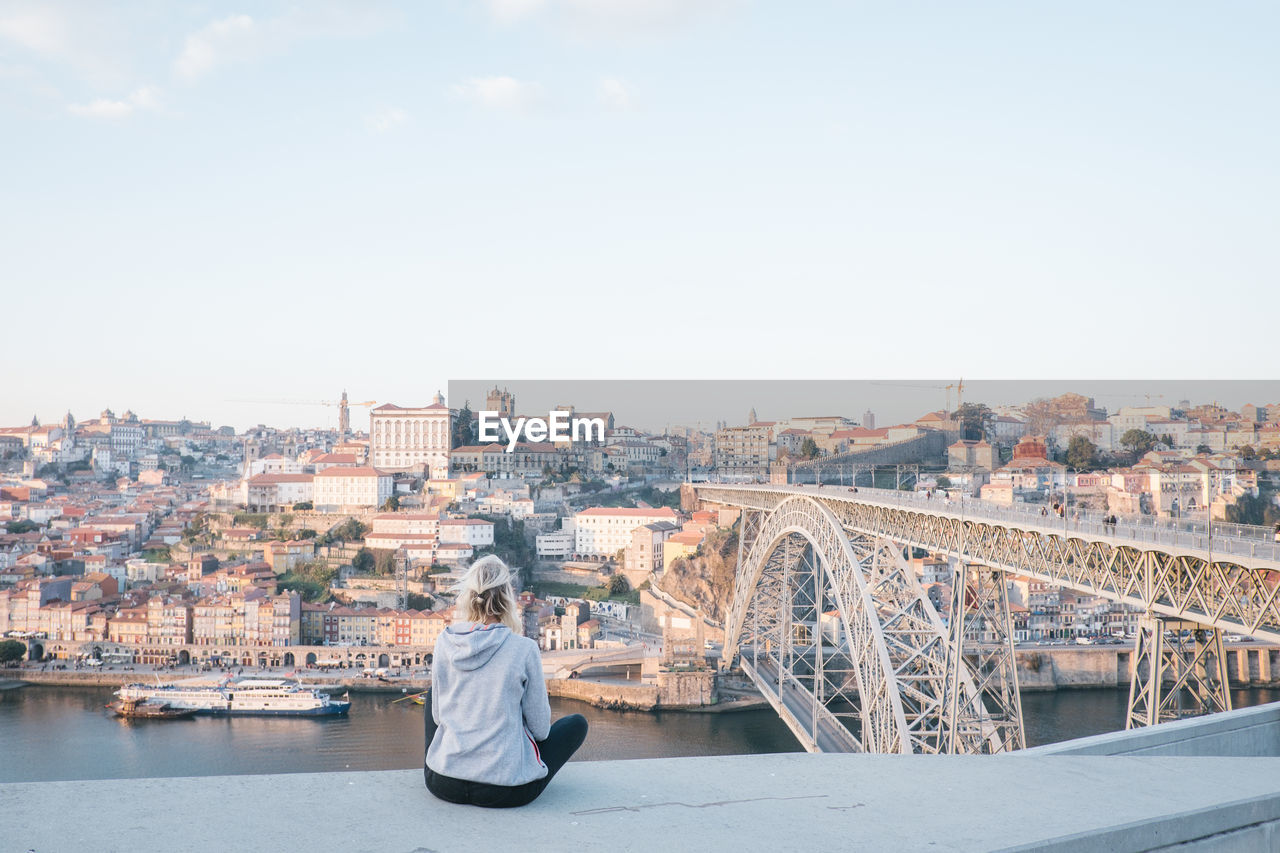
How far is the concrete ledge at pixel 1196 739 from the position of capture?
5.45 ft

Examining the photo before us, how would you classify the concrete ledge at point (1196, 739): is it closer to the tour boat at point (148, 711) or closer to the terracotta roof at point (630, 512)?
the tour boat at point (148, 711)

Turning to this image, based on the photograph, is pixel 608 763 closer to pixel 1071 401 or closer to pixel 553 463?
pixel 1071 401

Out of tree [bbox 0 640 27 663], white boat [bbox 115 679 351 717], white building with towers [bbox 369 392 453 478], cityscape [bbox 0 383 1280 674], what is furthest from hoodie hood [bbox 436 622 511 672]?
white building with towers [bbox 369 392 453 478]

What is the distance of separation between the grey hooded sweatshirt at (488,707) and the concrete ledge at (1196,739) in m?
0.76

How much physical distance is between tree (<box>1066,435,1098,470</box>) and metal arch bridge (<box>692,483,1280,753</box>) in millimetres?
9537

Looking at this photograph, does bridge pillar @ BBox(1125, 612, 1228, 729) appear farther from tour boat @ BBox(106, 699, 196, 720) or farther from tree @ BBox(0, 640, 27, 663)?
tree @ BBox(0, 640, 27, 663)

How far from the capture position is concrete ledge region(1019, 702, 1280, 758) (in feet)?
5.45

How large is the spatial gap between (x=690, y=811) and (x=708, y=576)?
19.5 meters

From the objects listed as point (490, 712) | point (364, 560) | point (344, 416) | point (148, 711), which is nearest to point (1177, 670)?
point (490, 712)

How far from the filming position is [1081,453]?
2159cm

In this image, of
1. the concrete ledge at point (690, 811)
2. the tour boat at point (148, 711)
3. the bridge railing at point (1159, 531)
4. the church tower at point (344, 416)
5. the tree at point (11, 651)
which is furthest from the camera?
the church tower at point (344, 416)

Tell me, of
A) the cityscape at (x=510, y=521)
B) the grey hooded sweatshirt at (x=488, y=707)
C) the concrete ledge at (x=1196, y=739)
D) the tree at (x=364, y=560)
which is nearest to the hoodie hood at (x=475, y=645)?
the grey hooded sweatshirt at (x=488, y=707)

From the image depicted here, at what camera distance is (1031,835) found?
1191mm

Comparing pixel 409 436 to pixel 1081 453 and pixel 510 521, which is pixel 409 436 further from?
pixel 1081 453
